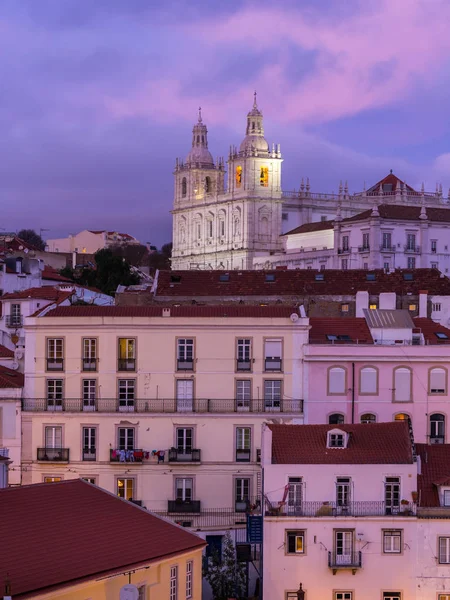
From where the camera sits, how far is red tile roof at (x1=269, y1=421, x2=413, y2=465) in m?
44.2

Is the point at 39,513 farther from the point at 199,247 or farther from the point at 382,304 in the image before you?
the point at 199,247

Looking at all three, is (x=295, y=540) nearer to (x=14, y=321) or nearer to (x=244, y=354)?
(x=244, y=354)

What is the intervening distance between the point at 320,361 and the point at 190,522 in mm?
8386

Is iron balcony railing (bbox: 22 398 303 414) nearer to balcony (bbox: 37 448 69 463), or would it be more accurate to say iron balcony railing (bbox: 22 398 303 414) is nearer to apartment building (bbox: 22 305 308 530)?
apartment building (bbox: 22 305 308 530)

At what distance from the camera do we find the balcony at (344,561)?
42625 millimetres

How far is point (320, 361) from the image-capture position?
56.6m

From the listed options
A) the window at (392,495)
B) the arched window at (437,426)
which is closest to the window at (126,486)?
the arched window at (437,426)

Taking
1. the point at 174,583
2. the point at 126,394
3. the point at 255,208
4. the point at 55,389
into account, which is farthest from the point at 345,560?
the point at 255,208

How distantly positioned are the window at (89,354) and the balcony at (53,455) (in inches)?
141

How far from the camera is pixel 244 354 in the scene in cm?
5666

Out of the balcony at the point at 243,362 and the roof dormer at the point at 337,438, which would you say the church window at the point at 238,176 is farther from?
the roof dormer at the point at 337,438

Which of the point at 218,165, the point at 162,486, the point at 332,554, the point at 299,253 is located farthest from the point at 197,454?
the point at 218,165

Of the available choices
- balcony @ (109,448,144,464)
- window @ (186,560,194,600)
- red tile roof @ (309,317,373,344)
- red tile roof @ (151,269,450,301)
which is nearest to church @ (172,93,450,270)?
red tile roof @ (151,269,450,301)

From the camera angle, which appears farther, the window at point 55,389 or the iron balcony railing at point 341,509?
the window at point 55,389
